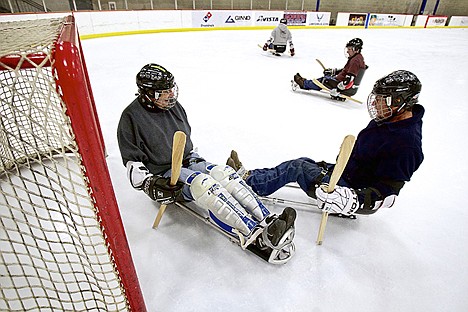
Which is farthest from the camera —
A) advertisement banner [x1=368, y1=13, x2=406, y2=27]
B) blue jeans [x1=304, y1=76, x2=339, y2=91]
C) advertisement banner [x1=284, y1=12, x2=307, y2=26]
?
advertisement banner [x1=368, y1=13, x2=406, y2=27]

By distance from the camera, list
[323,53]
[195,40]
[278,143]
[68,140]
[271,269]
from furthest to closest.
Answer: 1. [195,40]
2. [323,53]
3. [278,143]
4. [271,269]
5. [68,140]

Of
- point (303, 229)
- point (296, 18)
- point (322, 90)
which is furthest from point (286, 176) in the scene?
point (296, 18)

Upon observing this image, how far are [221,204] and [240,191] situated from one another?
13 cm

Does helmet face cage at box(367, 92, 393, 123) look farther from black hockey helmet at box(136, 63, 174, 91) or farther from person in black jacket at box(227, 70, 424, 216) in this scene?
black hockey helmet at box(136, 63, 174, 91)

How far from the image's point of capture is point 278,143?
2566 mm

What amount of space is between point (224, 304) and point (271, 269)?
267 millimetres

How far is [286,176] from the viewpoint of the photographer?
5.35 feet

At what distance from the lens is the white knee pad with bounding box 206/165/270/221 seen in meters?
1.40

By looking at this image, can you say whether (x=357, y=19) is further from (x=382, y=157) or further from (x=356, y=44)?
(x=382, y=157)

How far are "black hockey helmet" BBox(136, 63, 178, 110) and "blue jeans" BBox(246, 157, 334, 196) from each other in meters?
0.63

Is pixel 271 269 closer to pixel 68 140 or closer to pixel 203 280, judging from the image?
pixel 203 280

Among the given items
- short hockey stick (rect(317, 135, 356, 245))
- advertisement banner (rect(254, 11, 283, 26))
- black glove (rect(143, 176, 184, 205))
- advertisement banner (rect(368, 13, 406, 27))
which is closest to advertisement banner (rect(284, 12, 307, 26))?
advertisement banner (rect(254, 11, 283, 26))

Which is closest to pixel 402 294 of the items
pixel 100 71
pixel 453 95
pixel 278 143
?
pixel 278 143

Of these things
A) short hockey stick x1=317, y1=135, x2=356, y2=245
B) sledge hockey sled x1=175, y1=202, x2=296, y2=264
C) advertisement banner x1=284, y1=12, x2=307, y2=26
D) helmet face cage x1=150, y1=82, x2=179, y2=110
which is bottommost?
advertisement banner x1=284, y1=12, x2=307, y2=26
